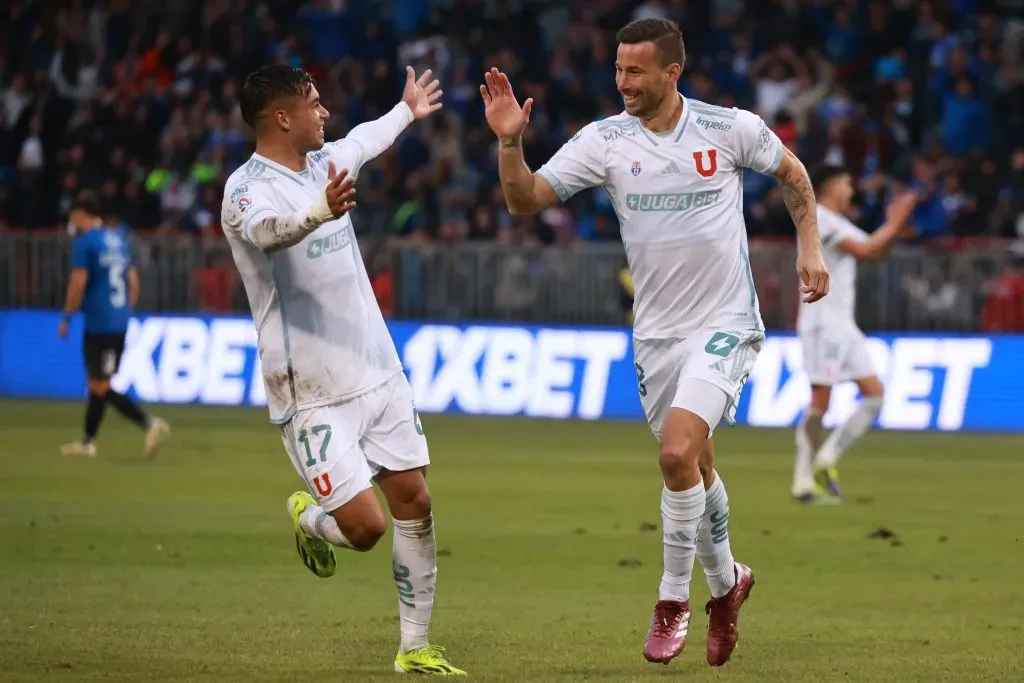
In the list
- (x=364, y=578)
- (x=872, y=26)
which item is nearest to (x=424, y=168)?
(x=872, y=26)

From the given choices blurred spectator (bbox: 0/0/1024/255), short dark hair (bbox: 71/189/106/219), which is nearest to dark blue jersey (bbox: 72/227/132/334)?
short dark hair (bbox: 71/189/106/219)

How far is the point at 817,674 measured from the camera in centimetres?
732

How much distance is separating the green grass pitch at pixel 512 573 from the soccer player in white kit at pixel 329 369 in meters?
0.53

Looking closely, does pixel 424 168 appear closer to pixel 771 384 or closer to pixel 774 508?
pixel 771 384

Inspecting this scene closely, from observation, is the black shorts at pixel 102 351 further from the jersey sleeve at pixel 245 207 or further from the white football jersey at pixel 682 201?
the jersey sleeve at pixel 245 207

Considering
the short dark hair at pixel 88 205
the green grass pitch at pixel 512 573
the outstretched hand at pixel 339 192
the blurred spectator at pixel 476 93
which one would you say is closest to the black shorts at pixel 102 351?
the green grass pitch at pixel 512 573

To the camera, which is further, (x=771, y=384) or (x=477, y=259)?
(x=477, y=259)

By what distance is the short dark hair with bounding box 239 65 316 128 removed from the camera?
291 inches

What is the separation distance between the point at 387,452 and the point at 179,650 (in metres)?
1.32

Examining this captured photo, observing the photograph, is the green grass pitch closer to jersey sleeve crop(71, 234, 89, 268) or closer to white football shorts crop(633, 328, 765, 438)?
white football shorts crop(633, 328, 765, 438)

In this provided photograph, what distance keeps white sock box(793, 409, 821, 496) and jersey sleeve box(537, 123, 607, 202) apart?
21.0 feet

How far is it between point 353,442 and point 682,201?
175 centimetres

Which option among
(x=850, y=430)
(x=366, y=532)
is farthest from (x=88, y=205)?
(x=366, y=532)

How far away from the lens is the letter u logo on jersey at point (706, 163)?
7.83 meters
